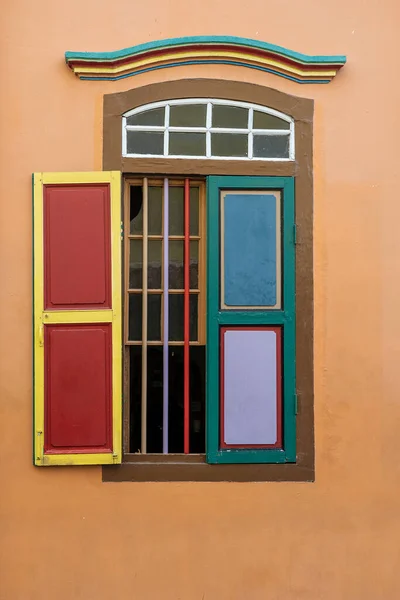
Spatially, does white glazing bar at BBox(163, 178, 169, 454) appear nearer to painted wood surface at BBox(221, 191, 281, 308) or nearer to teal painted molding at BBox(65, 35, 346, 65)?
painted wood surface at BBox(221, 191, 281, 308)

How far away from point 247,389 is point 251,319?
1.39 feet

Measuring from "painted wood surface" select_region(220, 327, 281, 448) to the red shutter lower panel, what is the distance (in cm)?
64

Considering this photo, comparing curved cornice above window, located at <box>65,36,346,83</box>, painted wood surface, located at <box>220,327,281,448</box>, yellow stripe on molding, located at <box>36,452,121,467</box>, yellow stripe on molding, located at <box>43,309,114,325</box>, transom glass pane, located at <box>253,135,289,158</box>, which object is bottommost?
yellow stripe on molding, located at <box>36,452,121,467</box>

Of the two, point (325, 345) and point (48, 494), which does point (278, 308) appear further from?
point (48, 494)

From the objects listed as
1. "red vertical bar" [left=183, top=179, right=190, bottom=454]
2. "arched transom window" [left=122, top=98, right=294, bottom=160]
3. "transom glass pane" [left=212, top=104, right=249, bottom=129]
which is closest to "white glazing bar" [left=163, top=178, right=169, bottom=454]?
"red vertical bar" [left=183, top=179, right=190, bottom=454]

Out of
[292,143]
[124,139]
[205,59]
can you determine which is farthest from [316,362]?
[205,59]

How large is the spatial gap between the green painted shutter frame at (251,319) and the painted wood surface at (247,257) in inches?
1.7

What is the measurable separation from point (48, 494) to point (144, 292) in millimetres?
1340

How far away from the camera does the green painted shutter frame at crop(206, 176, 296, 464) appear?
4.31 metres

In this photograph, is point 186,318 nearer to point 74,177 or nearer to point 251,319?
point 251,319

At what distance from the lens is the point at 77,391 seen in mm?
4250

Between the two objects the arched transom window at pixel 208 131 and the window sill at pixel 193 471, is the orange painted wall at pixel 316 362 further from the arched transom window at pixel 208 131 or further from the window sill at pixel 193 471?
the arched transom window at pixel 208 131

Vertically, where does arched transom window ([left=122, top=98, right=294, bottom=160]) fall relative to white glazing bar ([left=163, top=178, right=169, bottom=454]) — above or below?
above

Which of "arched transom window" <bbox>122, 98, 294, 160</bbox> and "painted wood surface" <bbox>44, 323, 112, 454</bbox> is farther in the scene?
"arched transom window" <bbox>122, 98, 294, 160</bbox>
